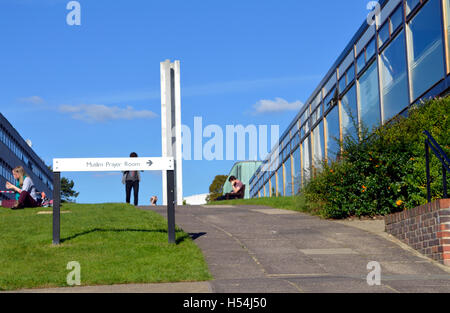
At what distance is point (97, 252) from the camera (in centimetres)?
973

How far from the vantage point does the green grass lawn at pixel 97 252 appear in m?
8.00

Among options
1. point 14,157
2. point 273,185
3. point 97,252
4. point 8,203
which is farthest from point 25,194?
point 14,157

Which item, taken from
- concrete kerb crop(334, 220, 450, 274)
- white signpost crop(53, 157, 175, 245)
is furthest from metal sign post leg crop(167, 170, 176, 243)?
concrete kerb crop(334, 220, 450, 274)

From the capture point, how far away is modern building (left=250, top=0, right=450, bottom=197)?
599 inches

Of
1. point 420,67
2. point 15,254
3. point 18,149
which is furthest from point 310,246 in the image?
point 18,149

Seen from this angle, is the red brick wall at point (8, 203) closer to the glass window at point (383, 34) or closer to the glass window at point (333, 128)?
the glass window at point (383, 34)

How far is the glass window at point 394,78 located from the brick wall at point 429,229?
6755mm

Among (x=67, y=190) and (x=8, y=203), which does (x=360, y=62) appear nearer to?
(x=8, y=203)

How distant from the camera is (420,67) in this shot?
16062 millimetres

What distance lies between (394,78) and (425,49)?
220 cm

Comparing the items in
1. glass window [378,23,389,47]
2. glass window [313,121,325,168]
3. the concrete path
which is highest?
glass window [378,23,389,47]

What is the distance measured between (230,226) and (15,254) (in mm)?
5003

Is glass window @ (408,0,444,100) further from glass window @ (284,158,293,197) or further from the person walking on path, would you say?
glass window @ (284,158,293,197)

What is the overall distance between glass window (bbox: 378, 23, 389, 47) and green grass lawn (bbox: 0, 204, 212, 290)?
9.85m
